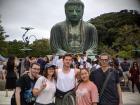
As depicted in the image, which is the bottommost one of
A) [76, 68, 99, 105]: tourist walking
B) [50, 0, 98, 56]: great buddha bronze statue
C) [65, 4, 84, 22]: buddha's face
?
[76, 68, 99, 105]: tourist walking

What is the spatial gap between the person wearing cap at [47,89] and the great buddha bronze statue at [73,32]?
32.9 feet

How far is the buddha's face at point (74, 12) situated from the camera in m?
16.7

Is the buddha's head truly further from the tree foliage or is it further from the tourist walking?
the tree foliage

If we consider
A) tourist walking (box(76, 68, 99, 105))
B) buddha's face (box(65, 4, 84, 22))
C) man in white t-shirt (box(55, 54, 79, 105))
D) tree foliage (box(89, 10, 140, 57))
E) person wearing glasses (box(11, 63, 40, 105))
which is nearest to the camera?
tourist walking (box(76, 68, 99, 105))

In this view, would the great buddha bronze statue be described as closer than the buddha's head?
Yes

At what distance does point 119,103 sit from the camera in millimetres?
6672

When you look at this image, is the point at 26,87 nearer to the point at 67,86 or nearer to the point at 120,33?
the point at 67,86

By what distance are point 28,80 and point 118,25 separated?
42.5 meters

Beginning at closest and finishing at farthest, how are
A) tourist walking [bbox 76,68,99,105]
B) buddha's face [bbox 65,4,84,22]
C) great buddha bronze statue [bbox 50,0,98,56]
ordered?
1. tourist walking [bbox 76,68,99,105]
2. great buddha bronze statue [bbox 50,0,98,56]
3. buddha's face [bbox 65,4,84,22]

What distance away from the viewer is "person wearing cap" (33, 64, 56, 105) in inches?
249

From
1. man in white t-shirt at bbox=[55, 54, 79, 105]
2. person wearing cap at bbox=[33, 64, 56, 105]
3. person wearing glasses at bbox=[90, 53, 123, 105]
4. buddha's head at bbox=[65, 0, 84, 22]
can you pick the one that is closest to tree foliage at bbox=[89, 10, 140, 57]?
buddha's head at bbox=[65, 0, 84, 22]

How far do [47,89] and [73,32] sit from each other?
10390 mm

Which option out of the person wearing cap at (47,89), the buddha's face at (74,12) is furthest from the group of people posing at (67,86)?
the buddha's face at (74,12)

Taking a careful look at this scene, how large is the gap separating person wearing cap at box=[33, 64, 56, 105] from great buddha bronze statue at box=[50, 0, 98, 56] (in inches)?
395
